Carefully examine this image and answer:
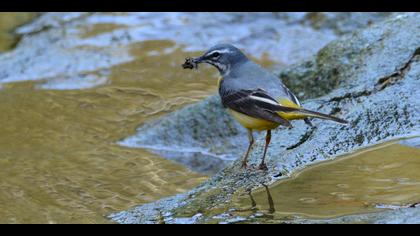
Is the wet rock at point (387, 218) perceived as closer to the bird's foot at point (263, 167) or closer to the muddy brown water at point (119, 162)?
the muddy brown water at point (119, 162)

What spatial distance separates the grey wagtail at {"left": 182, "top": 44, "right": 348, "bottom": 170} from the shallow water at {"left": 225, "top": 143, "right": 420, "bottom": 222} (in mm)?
464

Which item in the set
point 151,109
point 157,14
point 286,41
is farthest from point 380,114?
point 157,14

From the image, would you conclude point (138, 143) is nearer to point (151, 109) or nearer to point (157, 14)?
point (151, 109)

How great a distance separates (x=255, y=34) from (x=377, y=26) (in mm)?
5231

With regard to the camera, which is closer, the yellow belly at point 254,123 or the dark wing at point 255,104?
the dark wing at point 255,104

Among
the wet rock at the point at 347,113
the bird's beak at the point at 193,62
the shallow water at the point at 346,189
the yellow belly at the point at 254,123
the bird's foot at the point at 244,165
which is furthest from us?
the bird's beak at the point at 193,62

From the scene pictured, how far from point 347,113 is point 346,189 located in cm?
150

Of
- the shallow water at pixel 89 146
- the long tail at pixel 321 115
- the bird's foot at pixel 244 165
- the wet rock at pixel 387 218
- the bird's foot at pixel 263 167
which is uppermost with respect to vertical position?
the long tail at pixel 321 115

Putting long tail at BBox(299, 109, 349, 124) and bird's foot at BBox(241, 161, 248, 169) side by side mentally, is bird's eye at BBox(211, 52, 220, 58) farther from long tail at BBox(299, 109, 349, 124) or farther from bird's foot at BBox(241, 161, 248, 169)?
long tail at BBox(299, 109, 349, 124)

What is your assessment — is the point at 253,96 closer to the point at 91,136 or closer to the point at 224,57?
the point at 224,57

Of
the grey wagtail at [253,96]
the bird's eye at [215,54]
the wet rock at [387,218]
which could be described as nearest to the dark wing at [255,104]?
the grey wagtail at [253,96]

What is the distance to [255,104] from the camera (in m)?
6.13

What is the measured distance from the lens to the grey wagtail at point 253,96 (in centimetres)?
588

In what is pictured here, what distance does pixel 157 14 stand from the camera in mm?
14125
